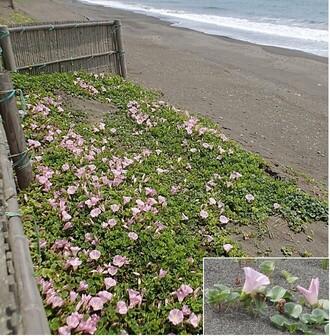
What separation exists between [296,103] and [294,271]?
8400 millimetres

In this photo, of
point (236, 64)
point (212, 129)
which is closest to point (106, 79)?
point (212, 129)

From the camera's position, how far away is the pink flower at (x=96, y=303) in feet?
9.75

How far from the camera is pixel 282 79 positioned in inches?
476

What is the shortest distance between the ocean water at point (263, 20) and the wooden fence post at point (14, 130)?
14.6 m

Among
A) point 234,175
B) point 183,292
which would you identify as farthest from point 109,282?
point 234,175

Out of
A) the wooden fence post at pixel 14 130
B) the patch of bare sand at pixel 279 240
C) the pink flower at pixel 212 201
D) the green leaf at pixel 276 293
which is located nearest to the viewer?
the green leaf at pixel 276 293

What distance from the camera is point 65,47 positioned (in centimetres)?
774

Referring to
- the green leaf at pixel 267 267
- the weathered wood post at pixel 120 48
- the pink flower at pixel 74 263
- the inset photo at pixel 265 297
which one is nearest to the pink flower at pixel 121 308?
the pink flower at pixel 74 263

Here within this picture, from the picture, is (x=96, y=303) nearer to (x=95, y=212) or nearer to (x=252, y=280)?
(x=95, y=212)

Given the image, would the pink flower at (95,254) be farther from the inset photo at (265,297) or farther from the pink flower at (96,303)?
the inset photo at (265,297)

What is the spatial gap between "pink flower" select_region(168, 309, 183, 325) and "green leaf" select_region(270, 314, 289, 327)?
1296 mm

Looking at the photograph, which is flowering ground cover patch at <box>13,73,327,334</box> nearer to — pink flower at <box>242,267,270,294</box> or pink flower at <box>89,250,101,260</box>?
pink flower at <box>89,250,101,260</box>

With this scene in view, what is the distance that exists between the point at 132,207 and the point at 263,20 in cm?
2424

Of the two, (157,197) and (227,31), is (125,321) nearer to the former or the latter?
(157,197)
